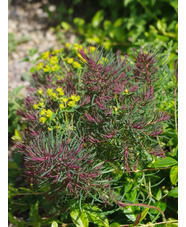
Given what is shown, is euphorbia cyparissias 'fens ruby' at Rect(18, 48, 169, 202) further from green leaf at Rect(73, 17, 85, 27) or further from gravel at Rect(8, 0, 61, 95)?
green leaf at Rect(73, 17, 85, 27)

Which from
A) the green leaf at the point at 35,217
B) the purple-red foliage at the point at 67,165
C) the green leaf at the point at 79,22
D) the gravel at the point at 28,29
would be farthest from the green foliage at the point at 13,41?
the purple-red foliage at the point at 67,165

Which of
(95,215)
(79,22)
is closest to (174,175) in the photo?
(95,215)

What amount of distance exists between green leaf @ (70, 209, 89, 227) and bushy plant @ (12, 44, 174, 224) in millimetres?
15

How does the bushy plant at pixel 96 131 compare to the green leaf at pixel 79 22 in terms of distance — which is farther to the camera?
the green leaf at pixel 79 22

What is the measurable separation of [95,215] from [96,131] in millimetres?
453

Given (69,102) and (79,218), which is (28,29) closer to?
(69,102)

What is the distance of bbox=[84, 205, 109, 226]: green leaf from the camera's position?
1582 mm

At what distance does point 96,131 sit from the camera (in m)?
1.53

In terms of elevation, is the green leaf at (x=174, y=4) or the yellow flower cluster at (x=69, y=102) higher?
the green leaf at (x=174, y=4)

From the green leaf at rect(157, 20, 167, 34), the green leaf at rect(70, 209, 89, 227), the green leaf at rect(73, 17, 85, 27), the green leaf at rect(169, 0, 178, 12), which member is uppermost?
the green leaf at rect(73, 17, 85, 27)

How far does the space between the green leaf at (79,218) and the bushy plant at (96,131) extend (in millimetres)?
15

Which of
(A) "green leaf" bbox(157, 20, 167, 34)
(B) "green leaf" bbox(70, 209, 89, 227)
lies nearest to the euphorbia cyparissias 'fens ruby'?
(B) "green leaf" bbox(70, 209, 89, 227)

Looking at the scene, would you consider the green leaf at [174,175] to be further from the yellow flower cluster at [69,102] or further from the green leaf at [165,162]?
the yellow flower cluster at [69,102]

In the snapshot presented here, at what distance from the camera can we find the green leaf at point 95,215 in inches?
62.3
